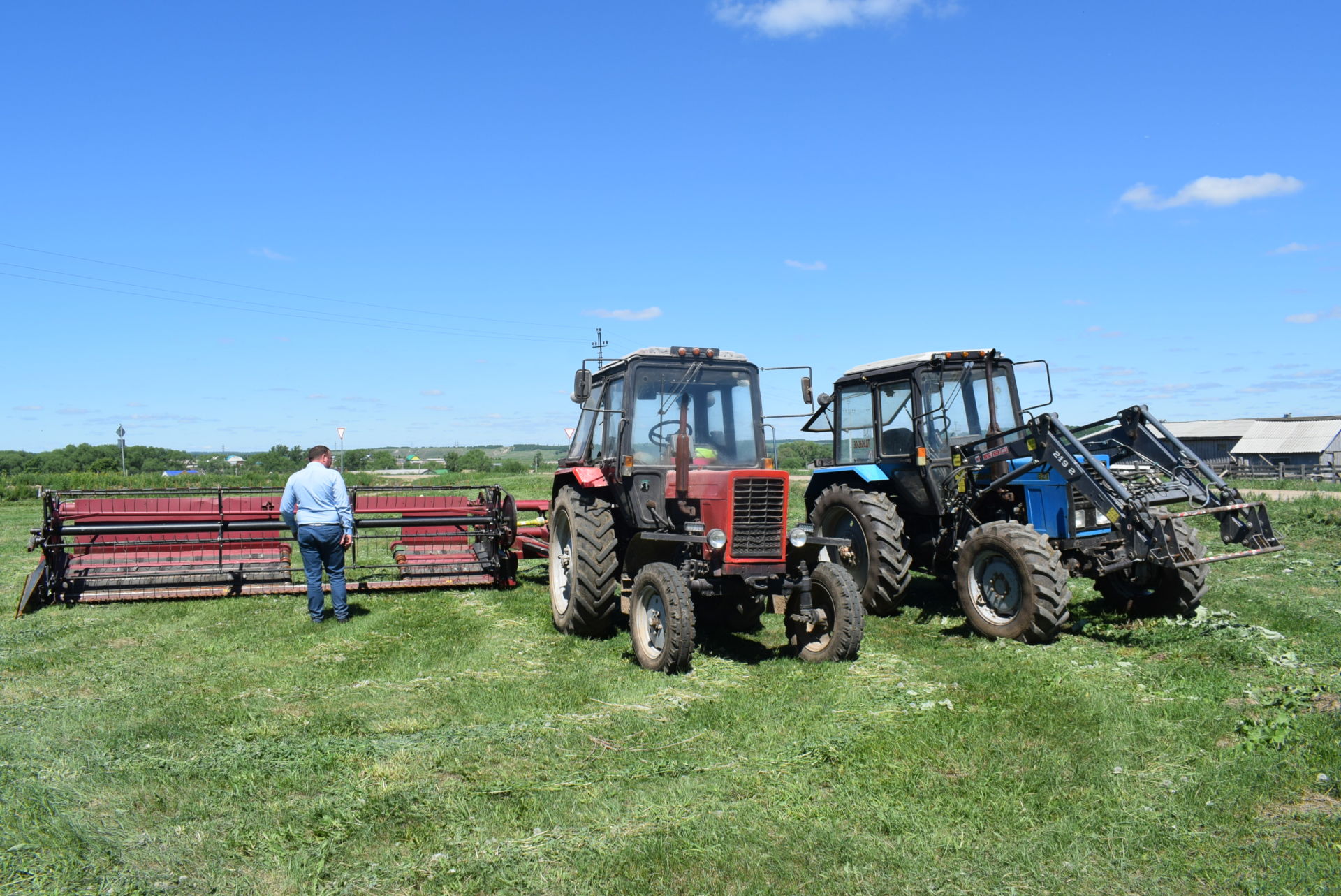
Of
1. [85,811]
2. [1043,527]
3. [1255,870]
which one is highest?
[1043,527]

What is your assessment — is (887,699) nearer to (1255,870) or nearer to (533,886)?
(1255,870)

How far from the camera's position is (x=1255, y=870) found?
141 inches

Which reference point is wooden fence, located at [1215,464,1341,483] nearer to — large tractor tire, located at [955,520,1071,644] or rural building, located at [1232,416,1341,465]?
rural building, located at [1232,416,1341,465]

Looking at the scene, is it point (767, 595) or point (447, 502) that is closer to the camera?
point (767, 595)

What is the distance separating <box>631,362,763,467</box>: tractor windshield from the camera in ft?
25.3

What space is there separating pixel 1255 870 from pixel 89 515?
10674 millimetres

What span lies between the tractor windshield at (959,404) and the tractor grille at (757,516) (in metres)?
2.81

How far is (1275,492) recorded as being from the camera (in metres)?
28.2

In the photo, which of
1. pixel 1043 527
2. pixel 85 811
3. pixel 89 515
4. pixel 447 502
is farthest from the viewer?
pixel 447 502

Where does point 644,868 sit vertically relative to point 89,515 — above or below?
below

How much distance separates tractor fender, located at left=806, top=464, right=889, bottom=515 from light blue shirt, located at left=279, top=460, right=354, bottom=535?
478 centimetres

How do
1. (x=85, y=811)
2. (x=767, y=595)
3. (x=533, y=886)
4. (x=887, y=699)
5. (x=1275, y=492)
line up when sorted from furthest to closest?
1. (x=1275, y=492)
2. (x=767, y=595)
3. (x=887, y=699)
4. (x=85, y=811)
5. (x=533, y=886)

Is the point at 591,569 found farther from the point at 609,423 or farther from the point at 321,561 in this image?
the point at 321,561

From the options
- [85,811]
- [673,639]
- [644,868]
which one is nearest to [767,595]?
[673,639]
